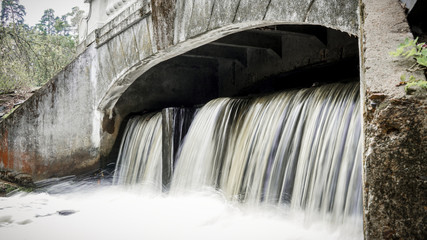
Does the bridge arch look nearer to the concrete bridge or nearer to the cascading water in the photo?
the concrete bridge

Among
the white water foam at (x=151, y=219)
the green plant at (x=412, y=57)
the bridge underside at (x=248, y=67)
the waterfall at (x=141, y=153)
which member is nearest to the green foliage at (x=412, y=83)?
the green plant at (x=412, y=57)

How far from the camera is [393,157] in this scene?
1.46 metres

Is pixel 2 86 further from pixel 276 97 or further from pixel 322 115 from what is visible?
pixel 322 115

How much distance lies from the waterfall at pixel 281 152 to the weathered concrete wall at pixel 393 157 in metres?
1.22

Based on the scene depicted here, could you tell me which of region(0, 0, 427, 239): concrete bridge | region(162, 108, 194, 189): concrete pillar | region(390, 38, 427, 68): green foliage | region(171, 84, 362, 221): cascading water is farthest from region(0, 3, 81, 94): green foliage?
region(390, 38, 427, 68): green foliage

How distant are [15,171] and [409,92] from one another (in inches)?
269

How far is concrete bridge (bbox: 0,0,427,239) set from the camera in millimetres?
1462

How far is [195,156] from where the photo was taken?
4.86 m

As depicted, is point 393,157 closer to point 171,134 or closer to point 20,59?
point 171,134

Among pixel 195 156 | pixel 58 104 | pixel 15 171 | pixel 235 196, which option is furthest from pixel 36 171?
pixel 235 196

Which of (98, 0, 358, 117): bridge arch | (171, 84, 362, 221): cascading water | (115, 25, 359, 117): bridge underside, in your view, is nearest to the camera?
(98, 0, 358, 117): bridge arch

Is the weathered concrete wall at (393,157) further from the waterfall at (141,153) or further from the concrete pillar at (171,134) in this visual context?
the waterfall at (141,153)

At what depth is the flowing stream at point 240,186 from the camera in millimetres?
2975

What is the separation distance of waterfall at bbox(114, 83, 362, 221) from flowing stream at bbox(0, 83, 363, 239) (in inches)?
0.4
